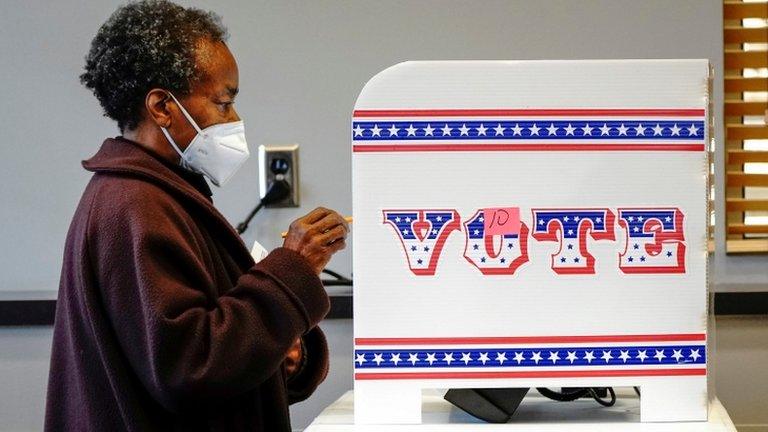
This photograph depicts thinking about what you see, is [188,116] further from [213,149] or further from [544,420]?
[544,420]

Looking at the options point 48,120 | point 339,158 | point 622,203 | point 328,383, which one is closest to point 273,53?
→ point 339,158

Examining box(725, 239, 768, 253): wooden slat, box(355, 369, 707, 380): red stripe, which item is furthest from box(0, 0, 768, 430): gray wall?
box(355, 369, 707, 380): red stripe

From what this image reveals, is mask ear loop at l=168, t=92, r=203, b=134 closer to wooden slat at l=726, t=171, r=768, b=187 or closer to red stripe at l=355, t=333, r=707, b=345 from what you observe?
red stripe at l=355, t=333, r=707, b=345

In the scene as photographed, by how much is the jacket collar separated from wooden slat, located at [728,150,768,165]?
1399 millimetres

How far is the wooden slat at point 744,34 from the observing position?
226cm

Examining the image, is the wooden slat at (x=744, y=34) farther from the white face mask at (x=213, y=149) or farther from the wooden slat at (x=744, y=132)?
the white face mask at (x=213, y=149)

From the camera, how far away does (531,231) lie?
3.50 ft

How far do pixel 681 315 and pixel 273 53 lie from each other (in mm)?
1422

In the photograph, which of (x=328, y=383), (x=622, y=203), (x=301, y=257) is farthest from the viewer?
(x=328, y=383)

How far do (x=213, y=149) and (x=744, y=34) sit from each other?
1.49 metres

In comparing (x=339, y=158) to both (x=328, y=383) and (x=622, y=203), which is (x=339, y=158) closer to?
(x=328, y=383)

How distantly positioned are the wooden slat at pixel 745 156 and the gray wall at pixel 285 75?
4 cm

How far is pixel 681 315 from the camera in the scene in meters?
1.07

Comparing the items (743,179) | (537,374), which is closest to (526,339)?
(537,374)
